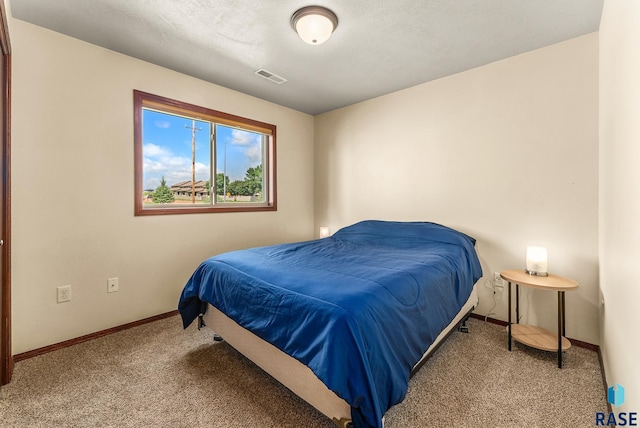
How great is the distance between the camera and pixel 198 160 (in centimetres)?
312

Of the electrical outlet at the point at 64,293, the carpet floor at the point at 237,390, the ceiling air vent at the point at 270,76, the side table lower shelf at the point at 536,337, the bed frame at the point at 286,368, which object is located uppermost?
the ceiling air vent at the point at 270,76

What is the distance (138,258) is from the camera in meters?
2.60

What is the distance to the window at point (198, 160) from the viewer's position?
8.95ft

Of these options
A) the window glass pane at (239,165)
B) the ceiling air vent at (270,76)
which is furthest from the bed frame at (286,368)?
the ceiling air vent at (270,76)

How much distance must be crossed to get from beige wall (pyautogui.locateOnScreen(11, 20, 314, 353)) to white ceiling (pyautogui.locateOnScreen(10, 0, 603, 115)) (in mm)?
195

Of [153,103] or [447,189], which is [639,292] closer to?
[447,189]

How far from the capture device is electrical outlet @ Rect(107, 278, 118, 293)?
243 cm

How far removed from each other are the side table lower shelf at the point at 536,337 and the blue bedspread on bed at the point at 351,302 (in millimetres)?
477

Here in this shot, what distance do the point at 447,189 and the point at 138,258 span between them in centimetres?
312

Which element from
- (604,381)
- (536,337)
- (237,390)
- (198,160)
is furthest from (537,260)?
(198,160)

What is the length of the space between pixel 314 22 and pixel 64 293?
279 centimetres

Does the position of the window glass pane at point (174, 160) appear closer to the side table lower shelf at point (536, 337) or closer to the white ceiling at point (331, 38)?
the white ceiling at point (331, 38)

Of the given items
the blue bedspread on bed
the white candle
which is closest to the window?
the blue bedspread on bed

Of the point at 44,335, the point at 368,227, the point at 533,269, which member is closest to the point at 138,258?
the point at 44,335
